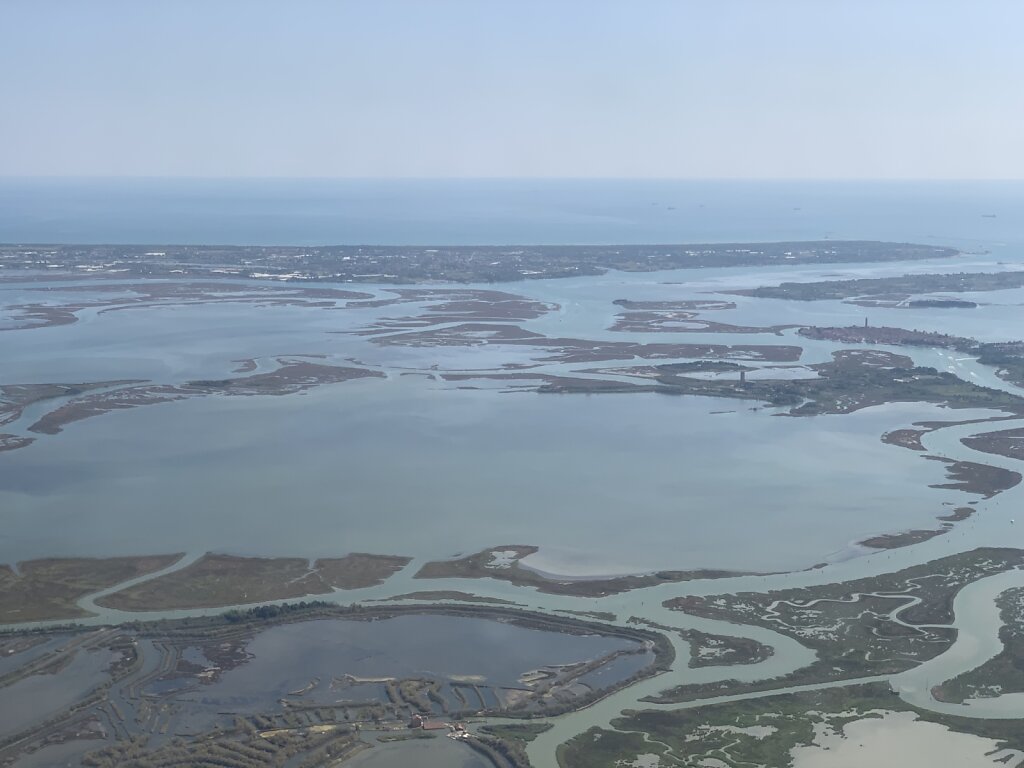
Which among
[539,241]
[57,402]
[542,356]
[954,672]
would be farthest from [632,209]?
[954,672]

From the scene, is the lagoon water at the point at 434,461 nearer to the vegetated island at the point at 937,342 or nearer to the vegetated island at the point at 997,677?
the vegetated island at the point at 937,342

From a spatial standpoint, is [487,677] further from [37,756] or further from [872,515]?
[872,515]

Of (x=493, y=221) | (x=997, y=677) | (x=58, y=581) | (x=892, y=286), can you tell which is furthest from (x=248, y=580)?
(x=493, y=221)

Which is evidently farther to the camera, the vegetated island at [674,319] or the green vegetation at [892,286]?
the green vegetation at [892,286]

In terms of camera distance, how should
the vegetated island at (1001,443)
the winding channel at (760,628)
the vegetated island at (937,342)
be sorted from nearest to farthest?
1. the winding channel at (760,628)
2. the vegetated island at (1001,443)
3. the vegetated island at (937,342)

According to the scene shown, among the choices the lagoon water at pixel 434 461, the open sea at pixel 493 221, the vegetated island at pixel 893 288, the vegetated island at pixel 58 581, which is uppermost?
the open sea at pixel 493 221

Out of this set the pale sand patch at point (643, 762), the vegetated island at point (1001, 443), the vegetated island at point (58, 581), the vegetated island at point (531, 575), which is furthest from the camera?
the vegetated island at point (1001, 443)

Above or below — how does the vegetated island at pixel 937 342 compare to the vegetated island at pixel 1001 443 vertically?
above

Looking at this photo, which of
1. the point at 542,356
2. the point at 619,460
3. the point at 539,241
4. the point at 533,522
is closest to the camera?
the point at 533,522

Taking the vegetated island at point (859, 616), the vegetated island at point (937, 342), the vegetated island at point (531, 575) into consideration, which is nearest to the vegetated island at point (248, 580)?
the vegetated island at point (531, 575)
